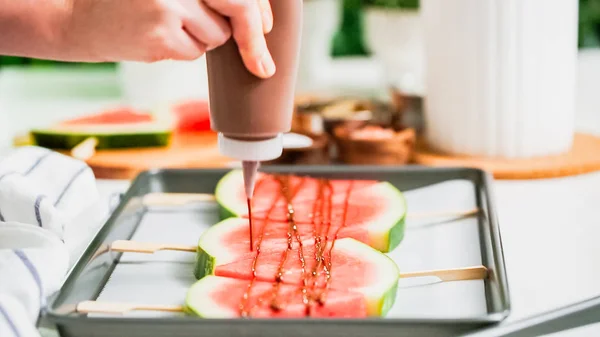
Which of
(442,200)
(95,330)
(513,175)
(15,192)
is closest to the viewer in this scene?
(95,330)

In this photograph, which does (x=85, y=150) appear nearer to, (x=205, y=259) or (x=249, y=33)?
(x=205, y=259)

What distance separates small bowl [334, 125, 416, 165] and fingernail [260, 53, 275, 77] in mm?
681

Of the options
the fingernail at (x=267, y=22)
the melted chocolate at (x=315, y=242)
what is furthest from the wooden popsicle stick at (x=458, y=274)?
the fingernail at (x=267, y=22)

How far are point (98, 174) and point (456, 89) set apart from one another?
0.77 m

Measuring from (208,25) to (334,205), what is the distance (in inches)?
18.7

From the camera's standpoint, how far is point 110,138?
1775 millimetres

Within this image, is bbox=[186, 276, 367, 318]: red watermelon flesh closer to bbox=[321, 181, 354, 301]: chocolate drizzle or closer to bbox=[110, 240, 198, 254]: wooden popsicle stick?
bbox=[321, 181, 354, 301]: chocolate drizzle

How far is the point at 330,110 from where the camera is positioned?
1.91 m

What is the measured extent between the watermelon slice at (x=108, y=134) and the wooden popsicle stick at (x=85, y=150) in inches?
1.1

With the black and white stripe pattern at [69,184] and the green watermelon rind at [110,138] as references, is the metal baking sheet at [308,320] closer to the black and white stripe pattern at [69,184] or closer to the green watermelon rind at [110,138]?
the black and white stripe pattern at [69,184]

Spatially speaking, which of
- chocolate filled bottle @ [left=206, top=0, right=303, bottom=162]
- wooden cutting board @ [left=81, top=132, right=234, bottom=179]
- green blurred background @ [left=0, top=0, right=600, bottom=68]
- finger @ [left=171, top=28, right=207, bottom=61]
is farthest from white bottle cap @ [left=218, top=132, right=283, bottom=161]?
green blurred background @ [left=0, top=0, right=600, bottom=68]

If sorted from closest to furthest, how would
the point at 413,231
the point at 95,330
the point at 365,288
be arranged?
the point at 95,330, the point at 365,288, the point at 413,231

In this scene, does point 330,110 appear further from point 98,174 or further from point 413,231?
point 413,231

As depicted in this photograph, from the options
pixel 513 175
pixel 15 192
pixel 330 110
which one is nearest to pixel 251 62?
pixel 15 192
